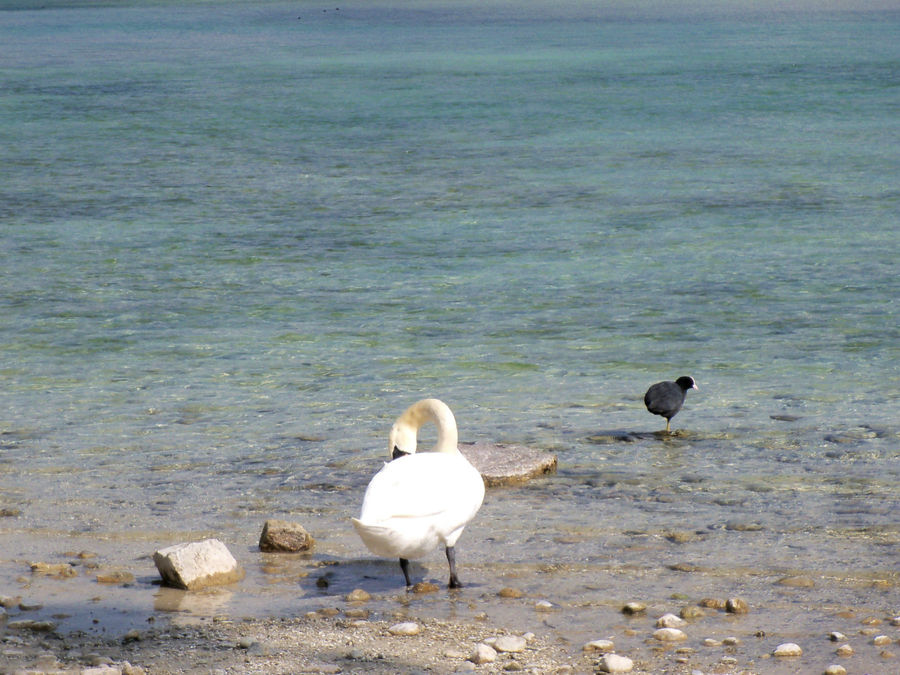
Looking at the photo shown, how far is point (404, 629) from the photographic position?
6.16 meters

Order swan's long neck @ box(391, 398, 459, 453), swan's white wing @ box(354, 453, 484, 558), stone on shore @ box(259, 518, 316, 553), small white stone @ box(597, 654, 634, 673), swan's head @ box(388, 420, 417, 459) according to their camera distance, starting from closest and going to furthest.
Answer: small white stone @ box(597, 654, 634, 673) → swan's white wing @ box(354, 453, 484, 558) → swan's long neck @ box(391, 398, 459, 453) → stone on shore @ box(259, 518, 316, 553) → swan's head @ box(388, 420, 417, 459)

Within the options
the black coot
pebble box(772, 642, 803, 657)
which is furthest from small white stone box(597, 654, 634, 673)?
the black coot

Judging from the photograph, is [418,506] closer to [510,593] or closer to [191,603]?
[510,593]

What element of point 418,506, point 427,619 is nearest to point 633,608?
point 427,619

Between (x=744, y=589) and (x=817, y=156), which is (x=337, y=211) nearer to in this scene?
(x=817, y=156)

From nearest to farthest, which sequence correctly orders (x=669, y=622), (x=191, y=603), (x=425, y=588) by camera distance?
(x=669, y=622), (x=191, y=603), (x=425, y=588)

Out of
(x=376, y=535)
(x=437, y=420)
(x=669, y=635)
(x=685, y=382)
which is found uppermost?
(x=437, y=420)

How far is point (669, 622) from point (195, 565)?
89.9 inches

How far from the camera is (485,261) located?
693 inches

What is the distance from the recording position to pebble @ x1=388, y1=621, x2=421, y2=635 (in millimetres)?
6141

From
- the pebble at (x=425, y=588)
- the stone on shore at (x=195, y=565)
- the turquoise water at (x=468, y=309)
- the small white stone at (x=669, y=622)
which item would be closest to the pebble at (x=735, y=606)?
the small white stone at (x=669, y=622)

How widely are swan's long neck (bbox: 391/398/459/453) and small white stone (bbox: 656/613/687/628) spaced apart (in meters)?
1.48

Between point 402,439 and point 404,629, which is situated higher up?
point 402,439

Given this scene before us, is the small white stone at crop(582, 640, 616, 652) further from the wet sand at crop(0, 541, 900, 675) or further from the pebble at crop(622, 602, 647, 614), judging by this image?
the pebble at crop(622, 602, 647, 614)
